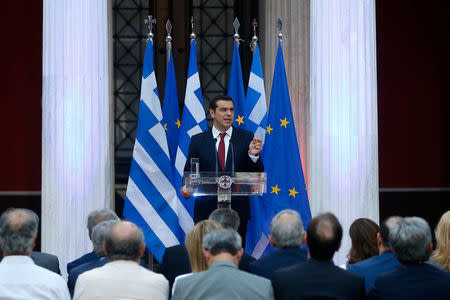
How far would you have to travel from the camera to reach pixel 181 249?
191 inches

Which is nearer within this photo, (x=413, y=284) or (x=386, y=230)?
(x=413, y=284)

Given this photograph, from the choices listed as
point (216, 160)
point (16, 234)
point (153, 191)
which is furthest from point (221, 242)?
point (153, 191)

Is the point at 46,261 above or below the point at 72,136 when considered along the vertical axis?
below

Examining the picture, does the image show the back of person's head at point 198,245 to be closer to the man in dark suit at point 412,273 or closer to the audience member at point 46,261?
the man in dark suit at point 412,273

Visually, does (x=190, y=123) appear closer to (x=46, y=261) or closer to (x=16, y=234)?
(x=46, y=261)

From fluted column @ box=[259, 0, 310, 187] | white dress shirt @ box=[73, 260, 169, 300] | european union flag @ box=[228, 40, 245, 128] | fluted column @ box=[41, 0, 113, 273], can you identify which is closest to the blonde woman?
white dress shirt @ box=[73, 260, 169, 300]

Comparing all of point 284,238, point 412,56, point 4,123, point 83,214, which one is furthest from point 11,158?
point 284,238

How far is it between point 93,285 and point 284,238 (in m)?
1.10

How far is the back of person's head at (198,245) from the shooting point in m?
Result: 4.07

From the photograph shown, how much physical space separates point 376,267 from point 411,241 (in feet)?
1.56

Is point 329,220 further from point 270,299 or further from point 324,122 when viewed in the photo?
A: point 324,122

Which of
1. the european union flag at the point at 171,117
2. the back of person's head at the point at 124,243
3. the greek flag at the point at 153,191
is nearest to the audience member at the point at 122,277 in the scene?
the back of person's head at the point at 124,243

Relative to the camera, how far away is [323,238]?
12.2 feet

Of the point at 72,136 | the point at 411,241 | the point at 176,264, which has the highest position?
the point at 72,136
